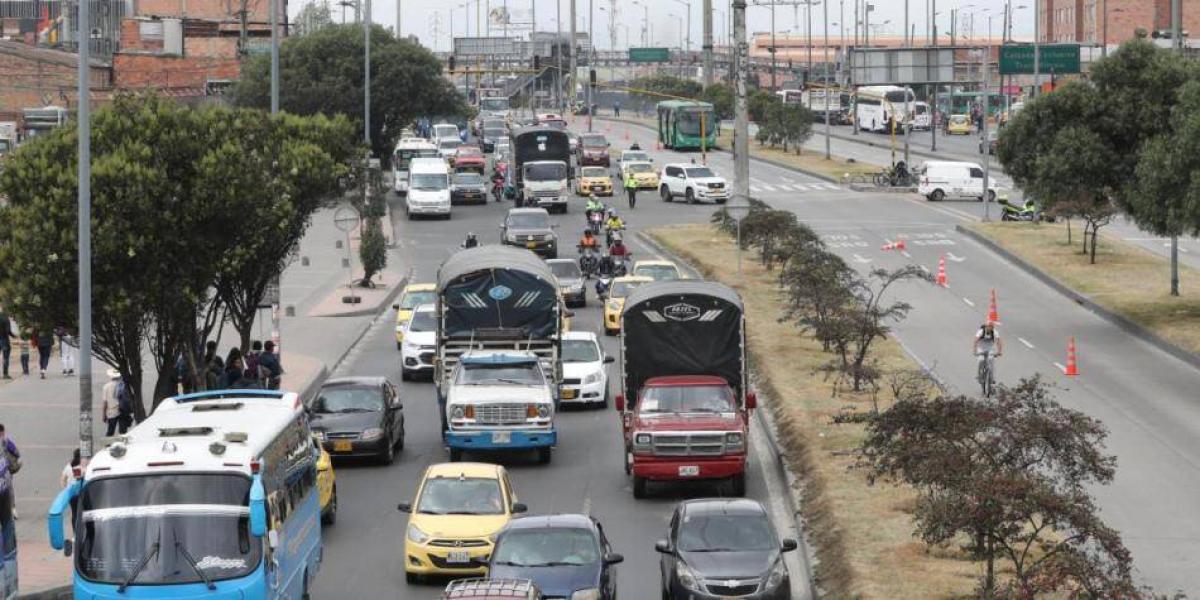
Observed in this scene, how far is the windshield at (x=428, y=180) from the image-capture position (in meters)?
80.0

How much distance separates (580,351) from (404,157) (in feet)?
183

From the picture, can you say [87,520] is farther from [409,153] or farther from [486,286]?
[409,153]

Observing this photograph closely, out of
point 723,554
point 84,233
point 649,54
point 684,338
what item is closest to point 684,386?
point 684,338

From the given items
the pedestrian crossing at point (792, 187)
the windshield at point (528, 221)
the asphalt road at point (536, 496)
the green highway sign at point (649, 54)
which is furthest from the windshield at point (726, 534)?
the green highway sign at point (649, 54)

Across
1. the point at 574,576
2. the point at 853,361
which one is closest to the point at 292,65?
the point at 853,361

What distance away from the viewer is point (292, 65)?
312ft

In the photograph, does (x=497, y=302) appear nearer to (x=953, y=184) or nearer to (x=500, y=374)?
(x=500, y=374)

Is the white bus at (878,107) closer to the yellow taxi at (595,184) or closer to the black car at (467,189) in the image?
the yellow taxi at (595,184)

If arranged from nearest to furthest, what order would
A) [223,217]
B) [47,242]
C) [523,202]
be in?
[47,242]
[223,217]
[523,202]

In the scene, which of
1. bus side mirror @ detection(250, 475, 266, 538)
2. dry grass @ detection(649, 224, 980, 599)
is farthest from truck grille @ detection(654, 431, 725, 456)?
bus side mirror @ detection(250, 475, 266, 538)

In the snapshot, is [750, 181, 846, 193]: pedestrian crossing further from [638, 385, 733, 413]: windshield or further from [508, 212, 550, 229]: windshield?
[638, 385, 733, 413]: windshield

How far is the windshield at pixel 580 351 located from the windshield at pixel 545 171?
42.2m

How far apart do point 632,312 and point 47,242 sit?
9464 mm

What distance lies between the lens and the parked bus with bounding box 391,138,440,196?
295 feet
